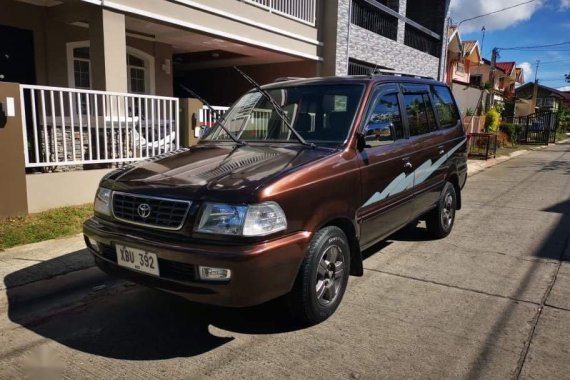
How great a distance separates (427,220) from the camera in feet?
19.1

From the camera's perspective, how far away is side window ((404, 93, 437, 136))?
4.80 m

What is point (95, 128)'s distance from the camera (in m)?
6.97

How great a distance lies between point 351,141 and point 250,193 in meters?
1.27

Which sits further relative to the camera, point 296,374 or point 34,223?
point 34,223

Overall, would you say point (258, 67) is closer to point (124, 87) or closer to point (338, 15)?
point (338, 15)

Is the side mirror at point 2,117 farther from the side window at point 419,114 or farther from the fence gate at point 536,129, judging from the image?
the fence gate at point 536,129

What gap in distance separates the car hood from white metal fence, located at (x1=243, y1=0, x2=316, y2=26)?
841 cm

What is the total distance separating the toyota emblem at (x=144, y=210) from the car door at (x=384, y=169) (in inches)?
65.9

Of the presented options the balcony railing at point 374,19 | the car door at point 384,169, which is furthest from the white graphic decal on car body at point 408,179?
the balcony railing at point 374,19

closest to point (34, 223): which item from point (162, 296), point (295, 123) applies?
point (162, 296)

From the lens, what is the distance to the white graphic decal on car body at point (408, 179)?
161 inches

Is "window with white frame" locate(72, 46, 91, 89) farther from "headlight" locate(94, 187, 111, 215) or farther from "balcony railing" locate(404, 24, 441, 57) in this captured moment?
"balcony railing" locate(404, 24, 441, 57)

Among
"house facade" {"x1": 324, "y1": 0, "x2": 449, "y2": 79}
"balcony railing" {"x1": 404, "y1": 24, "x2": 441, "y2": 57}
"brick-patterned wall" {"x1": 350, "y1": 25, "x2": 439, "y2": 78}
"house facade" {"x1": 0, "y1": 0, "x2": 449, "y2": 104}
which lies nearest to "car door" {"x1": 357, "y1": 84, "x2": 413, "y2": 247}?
"house facade" {"x1": 0, "y1": 0, "x2": 449, "y2": 104}

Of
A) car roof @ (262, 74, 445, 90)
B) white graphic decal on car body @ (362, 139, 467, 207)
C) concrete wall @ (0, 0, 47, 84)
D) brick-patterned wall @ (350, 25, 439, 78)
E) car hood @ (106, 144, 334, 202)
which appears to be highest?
brick-patterned wall @ (350, 25, 439, 78)
